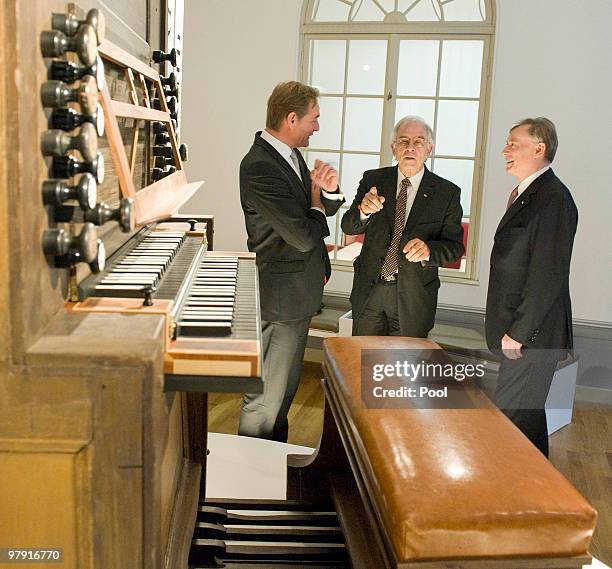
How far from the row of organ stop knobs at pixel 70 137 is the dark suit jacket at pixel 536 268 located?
2.30 metres

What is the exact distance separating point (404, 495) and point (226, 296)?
71 cm

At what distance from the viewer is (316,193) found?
3.51 metres

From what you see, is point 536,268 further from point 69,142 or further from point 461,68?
point 461,68

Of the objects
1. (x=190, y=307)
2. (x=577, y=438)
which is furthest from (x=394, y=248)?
(x=190, y=307)

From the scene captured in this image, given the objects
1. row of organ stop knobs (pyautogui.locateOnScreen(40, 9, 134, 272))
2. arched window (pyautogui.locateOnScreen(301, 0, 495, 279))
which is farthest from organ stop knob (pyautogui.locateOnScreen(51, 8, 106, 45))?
arched window (pyautogui.locateOnScreen(301, 0, 495, 279))

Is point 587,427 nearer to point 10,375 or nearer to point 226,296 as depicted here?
point 226,296

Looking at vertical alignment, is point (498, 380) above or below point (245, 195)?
below

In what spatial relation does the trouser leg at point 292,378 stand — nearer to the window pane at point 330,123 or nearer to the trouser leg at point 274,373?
the trouser leg at point 274,373

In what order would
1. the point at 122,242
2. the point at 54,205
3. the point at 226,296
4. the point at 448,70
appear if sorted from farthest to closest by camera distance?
the point at 448,70, the point at 122,242, the point at 226,296, the point at 54,205

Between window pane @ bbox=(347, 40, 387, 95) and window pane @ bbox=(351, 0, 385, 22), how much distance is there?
0.17 meters

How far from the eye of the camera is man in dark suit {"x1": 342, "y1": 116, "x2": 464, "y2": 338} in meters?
3.60

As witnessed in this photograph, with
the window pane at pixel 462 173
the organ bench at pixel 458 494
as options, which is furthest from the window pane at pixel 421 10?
the organ bench at pixel 458 494

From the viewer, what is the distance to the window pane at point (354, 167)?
6.20 meters

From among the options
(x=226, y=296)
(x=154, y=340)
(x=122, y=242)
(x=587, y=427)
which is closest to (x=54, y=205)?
(x=154, y=340)
